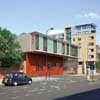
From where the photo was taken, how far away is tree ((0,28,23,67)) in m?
41.3

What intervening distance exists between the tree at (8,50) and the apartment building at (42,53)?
283 inches

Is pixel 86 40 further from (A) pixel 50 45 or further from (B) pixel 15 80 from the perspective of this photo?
(B) pixel 15 80

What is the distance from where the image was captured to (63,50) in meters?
62.4

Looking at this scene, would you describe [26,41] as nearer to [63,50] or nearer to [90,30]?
[63,50]

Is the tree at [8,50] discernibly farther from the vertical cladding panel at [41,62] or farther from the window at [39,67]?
the window at [39,67]

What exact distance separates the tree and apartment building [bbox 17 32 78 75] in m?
7.20

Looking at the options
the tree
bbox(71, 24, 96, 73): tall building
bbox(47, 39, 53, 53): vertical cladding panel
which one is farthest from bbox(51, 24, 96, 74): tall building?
the tree

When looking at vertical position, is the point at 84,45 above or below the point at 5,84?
above

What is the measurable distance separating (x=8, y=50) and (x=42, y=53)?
40.7 feet

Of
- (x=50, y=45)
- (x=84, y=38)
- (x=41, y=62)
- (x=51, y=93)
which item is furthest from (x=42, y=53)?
(x=84, y=38)

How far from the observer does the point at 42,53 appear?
53.6 metres

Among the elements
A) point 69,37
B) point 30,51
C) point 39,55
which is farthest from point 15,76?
point 69,37

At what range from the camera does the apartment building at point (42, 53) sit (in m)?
51.2

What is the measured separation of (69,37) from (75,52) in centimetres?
5418
